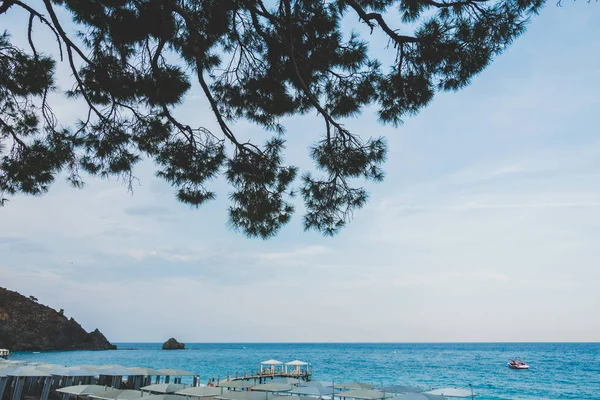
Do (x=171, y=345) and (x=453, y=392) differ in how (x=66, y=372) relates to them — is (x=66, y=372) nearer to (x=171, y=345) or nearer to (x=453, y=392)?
(x=453, y=392)

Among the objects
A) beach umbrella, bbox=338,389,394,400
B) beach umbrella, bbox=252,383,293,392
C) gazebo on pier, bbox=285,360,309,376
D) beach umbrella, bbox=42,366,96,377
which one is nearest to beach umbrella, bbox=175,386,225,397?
beach umbrella, bbox=252,383,293,392

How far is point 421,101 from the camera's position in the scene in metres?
4.18

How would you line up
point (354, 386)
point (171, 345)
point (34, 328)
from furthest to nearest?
point (171, 345) < point (34, 328) < point (354, 386)

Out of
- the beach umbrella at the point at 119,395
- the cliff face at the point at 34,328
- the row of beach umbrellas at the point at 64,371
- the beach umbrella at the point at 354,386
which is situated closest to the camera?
the beach umbrella at the point at 119,395

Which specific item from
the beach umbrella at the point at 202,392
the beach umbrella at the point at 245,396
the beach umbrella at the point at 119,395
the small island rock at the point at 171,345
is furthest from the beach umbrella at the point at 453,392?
the small island rock at the point at 171,345

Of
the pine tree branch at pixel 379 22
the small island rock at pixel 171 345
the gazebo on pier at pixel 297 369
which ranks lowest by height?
the gazebo on pier at pixel 297 369

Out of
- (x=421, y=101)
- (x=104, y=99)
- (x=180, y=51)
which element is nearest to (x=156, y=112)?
(x=104, y=99)

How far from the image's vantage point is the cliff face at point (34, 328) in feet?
202

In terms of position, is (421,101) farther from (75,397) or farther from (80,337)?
(80,337)

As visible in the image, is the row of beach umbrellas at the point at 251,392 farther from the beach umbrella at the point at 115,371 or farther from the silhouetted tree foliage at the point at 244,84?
the silhouetted tree foliage at the point at 244,84

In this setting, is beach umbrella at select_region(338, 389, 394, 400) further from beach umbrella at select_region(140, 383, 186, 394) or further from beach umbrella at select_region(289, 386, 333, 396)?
beach umbrella at select_region(140, 383, 186, 394)

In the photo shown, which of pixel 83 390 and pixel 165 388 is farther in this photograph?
pixel 165 388

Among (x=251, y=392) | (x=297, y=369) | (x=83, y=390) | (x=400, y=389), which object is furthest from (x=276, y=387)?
(x=297, y=369)

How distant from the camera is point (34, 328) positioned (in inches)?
2557
